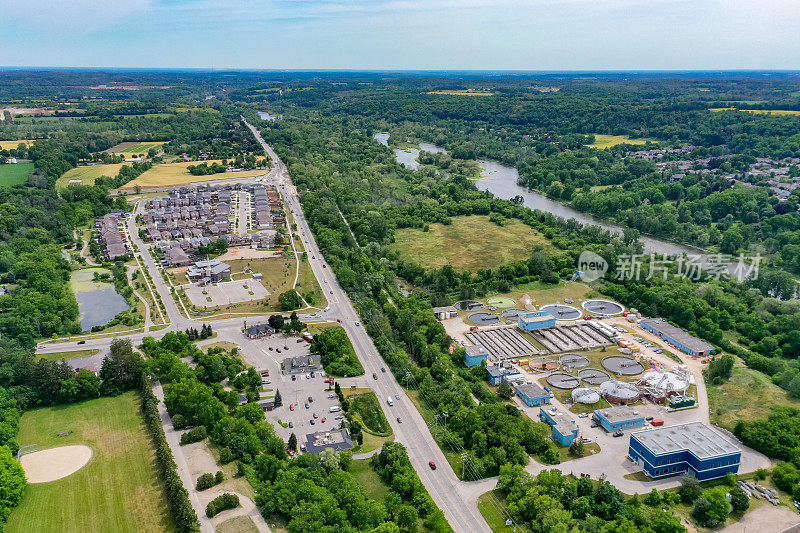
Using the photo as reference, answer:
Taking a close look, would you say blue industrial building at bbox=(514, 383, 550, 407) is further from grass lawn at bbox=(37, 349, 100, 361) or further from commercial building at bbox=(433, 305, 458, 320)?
grass lawn at bbox=(37, 349, 100, 361)

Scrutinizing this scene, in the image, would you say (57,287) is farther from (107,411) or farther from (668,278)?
(668,278)

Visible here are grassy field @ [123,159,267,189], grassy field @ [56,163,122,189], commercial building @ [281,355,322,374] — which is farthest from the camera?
grassy field @ [123,159,267,189]

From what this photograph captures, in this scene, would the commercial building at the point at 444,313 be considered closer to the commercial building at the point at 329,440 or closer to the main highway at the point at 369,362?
the main highway at the point at 369,362

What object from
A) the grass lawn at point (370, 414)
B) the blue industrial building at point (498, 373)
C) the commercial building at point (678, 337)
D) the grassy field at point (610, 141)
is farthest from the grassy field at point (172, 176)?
the commercial building at point (678, 337)

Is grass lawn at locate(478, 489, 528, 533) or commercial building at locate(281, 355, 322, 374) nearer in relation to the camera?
grass lawn at locate(478, 489, 528, 533)

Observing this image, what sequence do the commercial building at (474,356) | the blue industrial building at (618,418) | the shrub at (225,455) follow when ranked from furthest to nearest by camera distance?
1. the commercial building at (474,356)
2. the blue industrial building at (618,418)
3. the shrub at (225,455)

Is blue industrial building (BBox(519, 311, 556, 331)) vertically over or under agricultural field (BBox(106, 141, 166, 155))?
under

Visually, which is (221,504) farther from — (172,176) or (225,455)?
(172,176)

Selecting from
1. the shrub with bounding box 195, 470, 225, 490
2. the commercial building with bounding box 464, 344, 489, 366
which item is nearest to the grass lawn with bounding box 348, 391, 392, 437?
the commercial building with bounding box 464, 344, 489, 366
